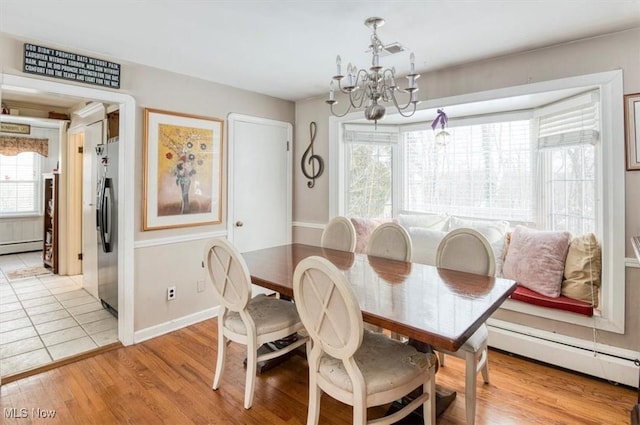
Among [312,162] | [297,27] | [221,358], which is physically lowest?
[221,358]

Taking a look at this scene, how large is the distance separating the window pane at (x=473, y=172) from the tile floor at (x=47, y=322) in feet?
11.6

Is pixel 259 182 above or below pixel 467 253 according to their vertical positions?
above

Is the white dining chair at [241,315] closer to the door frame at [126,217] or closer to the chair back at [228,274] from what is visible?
the chair back at [228,274]

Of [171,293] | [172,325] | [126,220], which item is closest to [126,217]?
[126,220]

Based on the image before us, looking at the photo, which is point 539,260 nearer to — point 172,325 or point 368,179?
point 368,179

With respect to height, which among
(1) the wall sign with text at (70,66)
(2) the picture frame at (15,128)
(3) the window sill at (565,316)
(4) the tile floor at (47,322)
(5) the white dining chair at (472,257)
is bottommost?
(4) the tile floor at (47,322)

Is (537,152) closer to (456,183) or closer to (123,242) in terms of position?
(456,183)

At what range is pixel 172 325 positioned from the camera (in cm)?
317

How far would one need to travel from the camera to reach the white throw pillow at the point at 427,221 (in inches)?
138

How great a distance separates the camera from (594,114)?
8.19ft

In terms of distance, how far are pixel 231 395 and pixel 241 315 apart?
1.96 ft

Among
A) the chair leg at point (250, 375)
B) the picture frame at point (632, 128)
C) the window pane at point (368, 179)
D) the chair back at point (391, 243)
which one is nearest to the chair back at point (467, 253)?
the chair back at point (391, 243)

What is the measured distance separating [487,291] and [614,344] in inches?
54.1

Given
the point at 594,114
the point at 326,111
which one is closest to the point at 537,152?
the point at 594,114
